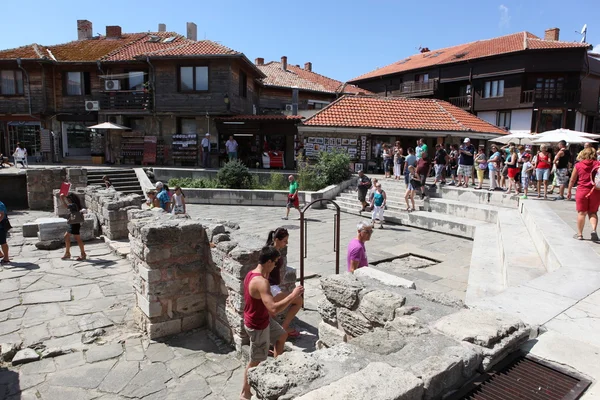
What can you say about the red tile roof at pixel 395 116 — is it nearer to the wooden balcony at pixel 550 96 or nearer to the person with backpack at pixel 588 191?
the wooden balcony at pixel 550 96

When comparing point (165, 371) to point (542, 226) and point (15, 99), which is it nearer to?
point (542, 226)

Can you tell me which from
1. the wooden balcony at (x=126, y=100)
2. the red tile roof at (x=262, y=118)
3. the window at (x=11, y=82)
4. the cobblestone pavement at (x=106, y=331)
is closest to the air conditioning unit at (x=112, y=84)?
the wooden balcony at (x=126, y=100)

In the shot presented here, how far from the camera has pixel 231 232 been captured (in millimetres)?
6145

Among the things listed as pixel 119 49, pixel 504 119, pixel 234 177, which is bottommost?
pixel 234 177

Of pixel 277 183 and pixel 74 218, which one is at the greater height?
pixel 277 183

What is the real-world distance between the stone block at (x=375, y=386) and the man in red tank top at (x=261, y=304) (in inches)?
57.4

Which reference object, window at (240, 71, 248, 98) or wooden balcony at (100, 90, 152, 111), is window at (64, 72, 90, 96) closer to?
wooden balcony at (100, 90, 152, 111)

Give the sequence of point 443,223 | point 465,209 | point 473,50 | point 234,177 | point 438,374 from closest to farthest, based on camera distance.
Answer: point 438,374, point 443,223, point 465,209, point 234,177, point 473,50

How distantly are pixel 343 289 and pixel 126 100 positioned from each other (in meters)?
23.9

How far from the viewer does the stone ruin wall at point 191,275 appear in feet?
17.3

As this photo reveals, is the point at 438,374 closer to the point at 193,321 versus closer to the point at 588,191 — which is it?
the point at 193,321

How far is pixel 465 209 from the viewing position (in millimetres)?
13188

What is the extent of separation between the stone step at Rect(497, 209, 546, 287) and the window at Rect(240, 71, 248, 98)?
18914 millimetres

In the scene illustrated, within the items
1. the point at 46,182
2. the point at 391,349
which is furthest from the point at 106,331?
the point at 46,182
